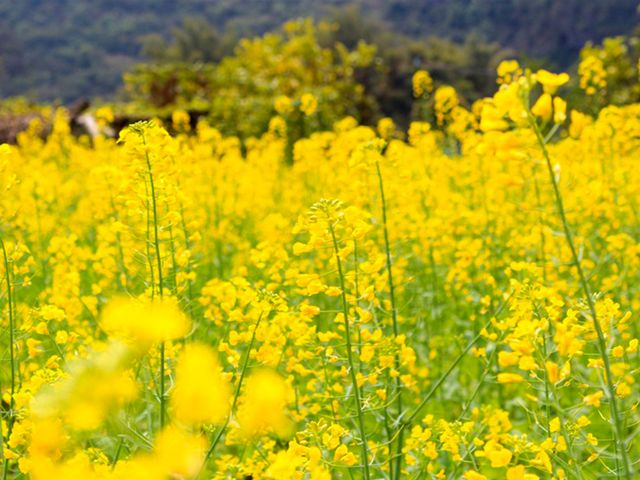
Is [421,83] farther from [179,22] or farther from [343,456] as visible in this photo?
[179,22]

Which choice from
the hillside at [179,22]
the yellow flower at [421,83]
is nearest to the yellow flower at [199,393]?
the yellow flower at [421,83]

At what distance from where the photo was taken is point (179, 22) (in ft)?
160

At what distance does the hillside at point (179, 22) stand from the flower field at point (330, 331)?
28724 millimetres

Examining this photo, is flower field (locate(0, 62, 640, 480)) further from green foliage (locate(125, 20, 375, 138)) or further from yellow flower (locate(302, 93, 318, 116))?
green foliage (locate(125, 20, 375, 138))

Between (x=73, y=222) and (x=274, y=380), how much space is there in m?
5.48

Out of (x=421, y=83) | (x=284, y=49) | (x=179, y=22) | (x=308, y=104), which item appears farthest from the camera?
(x=179, y=22)

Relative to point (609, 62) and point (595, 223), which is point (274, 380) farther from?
point (609, 62)

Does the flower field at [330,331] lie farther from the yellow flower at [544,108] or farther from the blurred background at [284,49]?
the blurred background at [284,49]

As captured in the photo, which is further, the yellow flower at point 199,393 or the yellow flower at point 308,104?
the yellow flower at point 308,104

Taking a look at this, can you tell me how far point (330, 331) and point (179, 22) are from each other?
4791 centimetres

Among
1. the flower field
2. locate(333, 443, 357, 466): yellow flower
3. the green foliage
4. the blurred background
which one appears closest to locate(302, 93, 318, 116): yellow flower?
the flower field

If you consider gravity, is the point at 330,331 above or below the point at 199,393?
below

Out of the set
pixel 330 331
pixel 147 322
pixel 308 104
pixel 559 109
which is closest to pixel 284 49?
pixel 308 104

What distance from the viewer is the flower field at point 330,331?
1.25 meters
